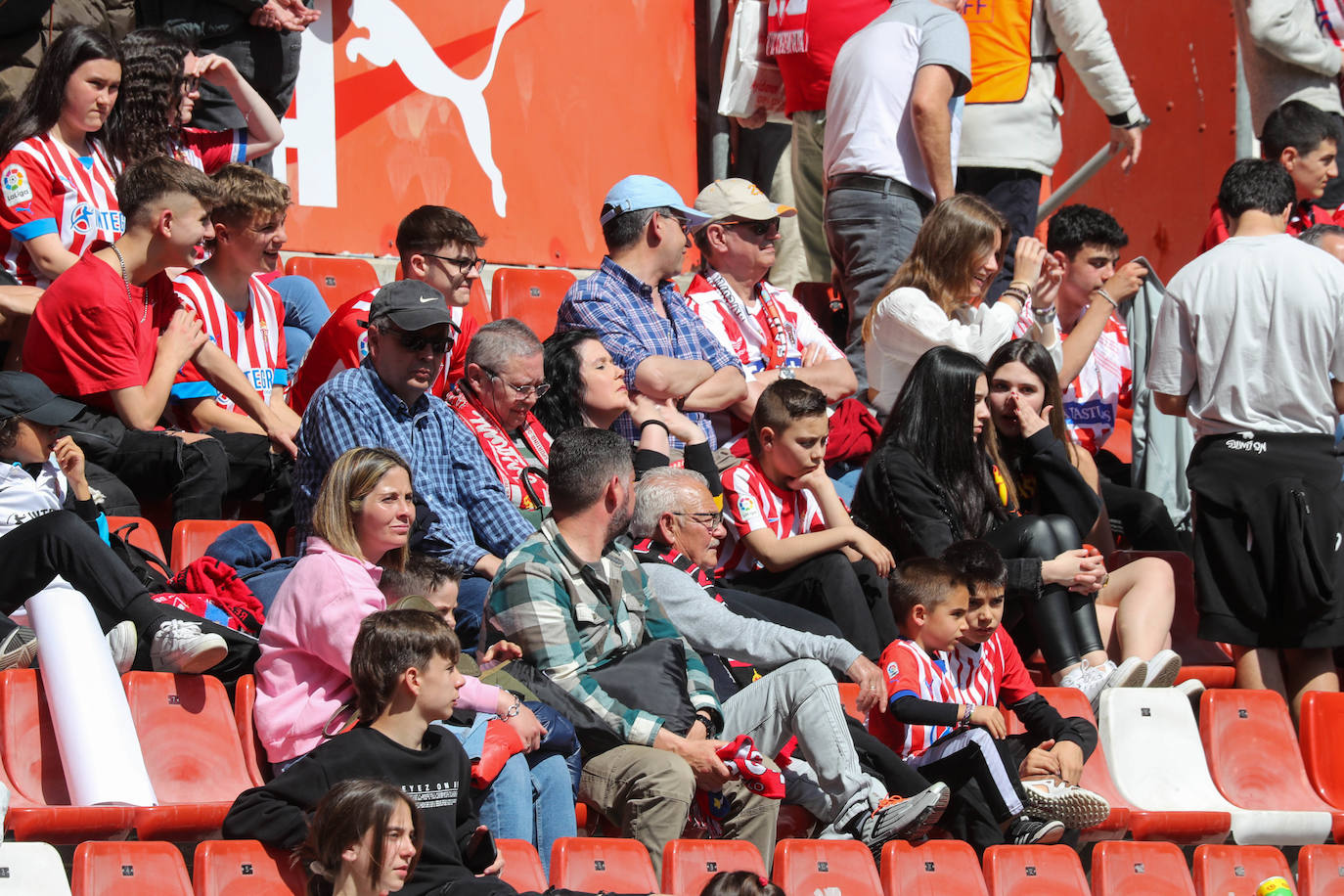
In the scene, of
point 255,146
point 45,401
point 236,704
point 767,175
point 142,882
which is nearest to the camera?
point 142,882

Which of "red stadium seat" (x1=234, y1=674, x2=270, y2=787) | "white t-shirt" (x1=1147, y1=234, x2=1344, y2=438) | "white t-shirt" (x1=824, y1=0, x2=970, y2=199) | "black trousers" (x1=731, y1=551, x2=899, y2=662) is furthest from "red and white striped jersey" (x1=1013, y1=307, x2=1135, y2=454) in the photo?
"red stadium seat" (x1=234, y1=674, x2=270, y2=787)

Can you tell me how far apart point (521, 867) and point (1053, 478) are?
7.86ft

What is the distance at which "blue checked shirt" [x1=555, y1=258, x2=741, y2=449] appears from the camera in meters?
5.43

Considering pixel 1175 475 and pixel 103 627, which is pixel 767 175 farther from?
pixel 103 627

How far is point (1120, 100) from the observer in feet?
23.9

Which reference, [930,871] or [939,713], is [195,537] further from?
[930,871]

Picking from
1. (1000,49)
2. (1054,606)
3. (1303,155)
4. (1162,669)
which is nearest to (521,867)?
(1054,606)

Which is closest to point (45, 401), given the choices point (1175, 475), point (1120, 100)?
point (1175, 475)

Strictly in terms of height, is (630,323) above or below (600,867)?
above

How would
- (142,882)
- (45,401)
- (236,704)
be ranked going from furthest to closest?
1. (45,401)
2. (236,704)
3. (142,882)

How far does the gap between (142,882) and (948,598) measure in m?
2.06

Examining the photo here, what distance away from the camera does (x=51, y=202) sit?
5.36m

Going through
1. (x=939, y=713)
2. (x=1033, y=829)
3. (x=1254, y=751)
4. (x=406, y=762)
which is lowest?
(x=1254, y=751)

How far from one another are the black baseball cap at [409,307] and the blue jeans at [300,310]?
1.31m
